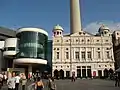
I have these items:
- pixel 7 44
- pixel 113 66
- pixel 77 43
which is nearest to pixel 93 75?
pixel 113 66

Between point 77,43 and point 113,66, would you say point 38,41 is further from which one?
point 113,66

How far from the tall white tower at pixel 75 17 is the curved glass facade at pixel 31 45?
20.6m

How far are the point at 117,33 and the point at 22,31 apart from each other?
53.2 metres

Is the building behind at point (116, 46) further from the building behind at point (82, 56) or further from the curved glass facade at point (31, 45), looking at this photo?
the curved glass facade at point (31, 45)

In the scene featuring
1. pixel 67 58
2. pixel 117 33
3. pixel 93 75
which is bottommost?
pixel 93 75

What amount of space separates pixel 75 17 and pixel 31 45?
29712mm

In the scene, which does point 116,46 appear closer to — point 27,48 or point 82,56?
point 82,56

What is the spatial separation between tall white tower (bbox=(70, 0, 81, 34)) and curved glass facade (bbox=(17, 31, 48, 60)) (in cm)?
2056

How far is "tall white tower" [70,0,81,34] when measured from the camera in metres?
104

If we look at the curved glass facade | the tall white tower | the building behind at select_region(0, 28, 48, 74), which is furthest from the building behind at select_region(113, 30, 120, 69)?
the curved glass facade

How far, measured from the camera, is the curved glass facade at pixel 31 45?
83.4 m

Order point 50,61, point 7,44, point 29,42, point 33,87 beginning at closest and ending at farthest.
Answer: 1. point 33,87
2. point 29,42
3. point 7,44
4. point 50,61

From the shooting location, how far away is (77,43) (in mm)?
95938

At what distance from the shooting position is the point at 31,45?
84.3 metres
